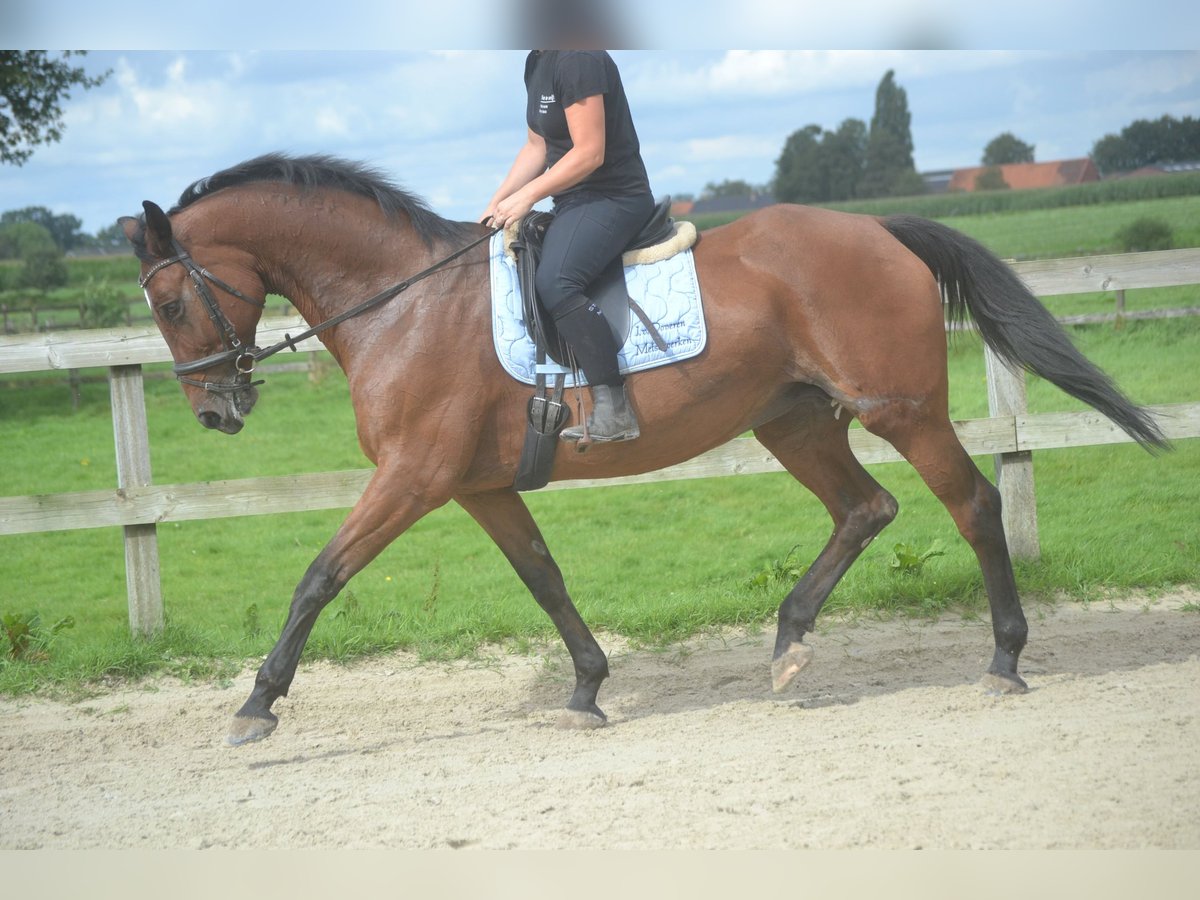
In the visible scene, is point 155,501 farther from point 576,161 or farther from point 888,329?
point 888,329

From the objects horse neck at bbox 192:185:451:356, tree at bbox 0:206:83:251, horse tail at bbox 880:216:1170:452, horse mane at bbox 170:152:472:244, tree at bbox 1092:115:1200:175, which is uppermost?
tree at bbox 0:206:83:251

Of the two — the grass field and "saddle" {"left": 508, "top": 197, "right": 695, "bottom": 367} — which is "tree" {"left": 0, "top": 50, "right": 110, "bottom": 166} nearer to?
the grass field

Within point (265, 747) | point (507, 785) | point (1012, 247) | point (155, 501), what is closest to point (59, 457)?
point (155, 501)

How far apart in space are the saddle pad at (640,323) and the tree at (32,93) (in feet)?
32.8

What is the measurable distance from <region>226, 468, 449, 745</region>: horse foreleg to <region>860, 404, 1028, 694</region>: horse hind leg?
1908 millimetres

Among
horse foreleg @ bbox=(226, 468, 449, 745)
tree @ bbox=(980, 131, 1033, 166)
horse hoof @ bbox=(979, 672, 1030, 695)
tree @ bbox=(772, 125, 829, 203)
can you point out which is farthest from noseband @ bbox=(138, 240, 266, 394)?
tree @ bbox=(772, 125, 829, 203)

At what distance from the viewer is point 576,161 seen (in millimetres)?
4012

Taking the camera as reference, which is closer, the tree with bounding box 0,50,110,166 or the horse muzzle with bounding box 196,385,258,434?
the horse muzzle with bounding box 196,385,258,434

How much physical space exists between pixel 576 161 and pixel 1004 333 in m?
2.12

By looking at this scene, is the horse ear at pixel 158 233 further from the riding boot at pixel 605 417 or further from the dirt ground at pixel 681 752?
the dirt ground at pixel 681 752

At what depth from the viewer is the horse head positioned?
164 inches

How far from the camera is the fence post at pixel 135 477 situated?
5.67m

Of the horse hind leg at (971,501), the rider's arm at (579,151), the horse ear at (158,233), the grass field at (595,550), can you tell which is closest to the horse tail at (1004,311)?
the horse hind leg at (971,501)

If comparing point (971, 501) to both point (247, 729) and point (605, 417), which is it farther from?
point (247, 729)
